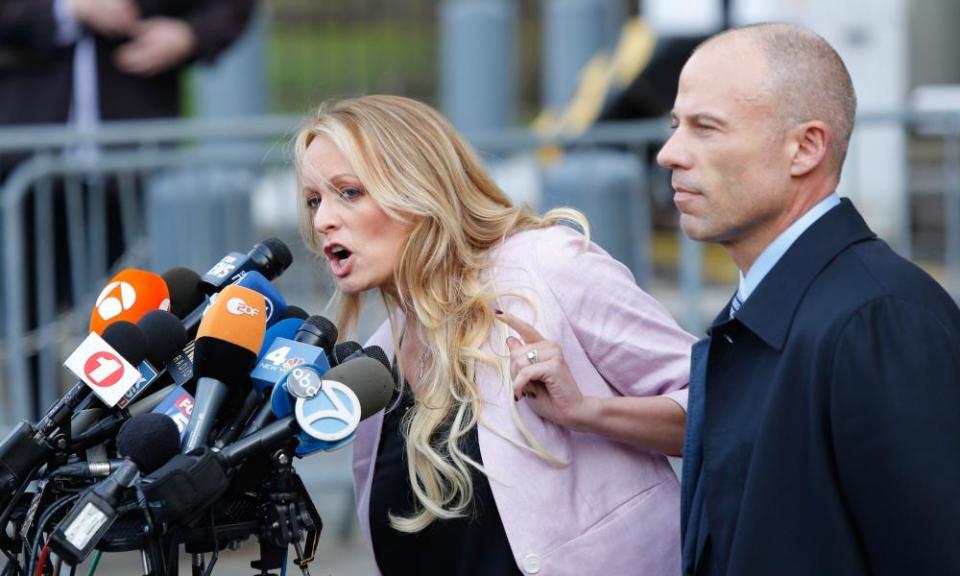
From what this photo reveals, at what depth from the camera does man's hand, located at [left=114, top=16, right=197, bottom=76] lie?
613 centimetres

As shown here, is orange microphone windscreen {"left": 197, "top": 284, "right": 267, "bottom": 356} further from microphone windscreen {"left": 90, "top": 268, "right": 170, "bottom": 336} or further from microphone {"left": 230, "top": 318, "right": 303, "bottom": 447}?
microphone windscreen {"left": 90, "top": 268, "right": 170, "bottom": 336}

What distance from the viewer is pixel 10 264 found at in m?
5.81

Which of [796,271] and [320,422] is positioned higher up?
[796,271]

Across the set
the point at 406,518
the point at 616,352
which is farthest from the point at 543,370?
the point at 406,518

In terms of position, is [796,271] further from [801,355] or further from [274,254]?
[274,254]

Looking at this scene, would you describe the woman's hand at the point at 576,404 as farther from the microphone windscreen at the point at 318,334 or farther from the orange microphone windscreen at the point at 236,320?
the orange microphone windscreen at the point at 236,320

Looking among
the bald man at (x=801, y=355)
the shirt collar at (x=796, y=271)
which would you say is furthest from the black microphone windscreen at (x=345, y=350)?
the shirt collar at (x=796, y=271)

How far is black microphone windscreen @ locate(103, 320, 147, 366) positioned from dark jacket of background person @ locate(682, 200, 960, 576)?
94 centimetres

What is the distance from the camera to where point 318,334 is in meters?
2.73

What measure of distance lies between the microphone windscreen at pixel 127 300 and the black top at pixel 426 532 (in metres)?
0.55

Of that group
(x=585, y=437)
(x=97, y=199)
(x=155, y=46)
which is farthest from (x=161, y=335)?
(x=155, y=46)

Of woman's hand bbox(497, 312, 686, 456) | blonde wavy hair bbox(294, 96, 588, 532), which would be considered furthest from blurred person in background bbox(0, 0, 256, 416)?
woman's hand bbox(497, 312, 686, 456)

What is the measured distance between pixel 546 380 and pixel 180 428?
663mm

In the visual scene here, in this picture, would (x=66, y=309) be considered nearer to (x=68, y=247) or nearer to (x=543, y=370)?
(x=68, y=247)
